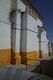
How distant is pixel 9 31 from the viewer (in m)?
13.2

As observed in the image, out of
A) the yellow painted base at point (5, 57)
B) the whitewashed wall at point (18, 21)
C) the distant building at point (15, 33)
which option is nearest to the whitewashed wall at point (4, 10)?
the distant building at point (15, 33)

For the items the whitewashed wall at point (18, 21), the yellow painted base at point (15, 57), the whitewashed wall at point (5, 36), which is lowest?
the yellow painted base at point (15, 57)

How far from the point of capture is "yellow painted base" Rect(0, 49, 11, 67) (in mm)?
11719

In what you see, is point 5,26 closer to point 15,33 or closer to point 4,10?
point 4,10

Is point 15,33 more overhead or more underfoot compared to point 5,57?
more overhead

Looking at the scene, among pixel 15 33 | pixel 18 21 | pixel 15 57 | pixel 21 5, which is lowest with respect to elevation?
pixel 15 57

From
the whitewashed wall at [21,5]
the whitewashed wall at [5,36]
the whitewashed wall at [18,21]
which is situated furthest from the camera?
the whitewashed wall at [21,5]

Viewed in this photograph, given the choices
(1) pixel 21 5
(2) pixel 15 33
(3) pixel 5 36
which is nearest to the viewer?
(3) pixel 5 36

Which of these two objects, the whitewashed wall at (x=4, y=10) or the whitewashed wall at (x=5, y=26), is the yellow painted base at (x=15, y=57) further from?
the whitewashed wall at (x=4, y=10)

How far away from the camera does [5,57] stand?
12.3 metres

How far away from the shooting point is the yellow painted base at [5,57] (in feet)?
38.4

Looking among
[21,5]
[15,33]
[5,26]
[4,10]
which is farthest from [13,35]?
[21,5]

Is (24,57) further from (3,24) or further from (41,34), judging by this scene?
(41,34)

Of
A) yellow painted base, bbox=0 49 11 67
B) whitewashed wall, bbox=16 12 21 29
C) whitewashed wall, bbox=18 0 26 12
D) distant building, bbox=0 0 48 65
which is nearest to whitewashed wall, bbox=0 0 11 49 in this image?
distant building, bbox=0 0 48 65
